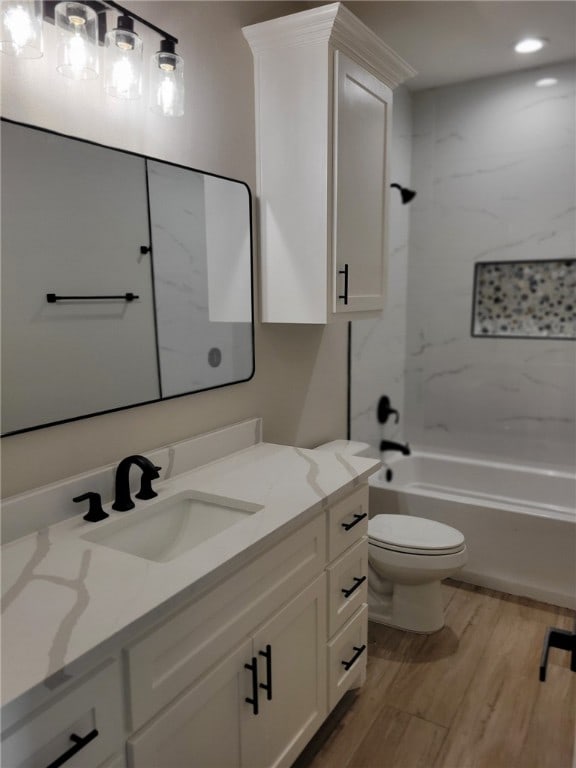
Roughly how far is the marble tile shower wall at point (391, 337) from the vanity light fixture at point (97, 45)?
1.57m

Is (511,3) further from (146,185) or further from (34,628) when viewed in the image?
(34,628)

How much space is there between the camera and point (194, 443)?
1.92m

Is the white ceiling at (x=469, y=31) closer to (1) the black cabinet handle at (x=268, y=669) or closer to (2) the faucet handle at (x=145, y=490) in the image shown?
(2) the faucet handle at (x=145, y=490)

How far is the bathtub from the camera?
2658 millimetres

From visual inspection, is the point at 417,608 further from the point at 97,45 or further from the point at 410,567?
the point at 97,45

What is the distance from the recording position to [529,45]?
2.83 meters

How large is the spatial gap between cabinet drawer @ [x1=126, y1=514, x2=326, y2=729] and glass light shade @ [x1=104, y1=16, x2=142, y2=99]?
127 centimetres

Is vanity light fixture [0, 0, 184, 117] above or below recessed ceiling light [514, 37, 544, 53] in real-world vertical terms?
below

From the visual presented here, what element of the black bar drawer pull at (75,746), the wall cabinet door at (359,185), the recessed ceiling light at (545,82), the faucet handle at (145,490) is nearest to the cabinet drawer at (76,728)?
the black bar drawer pull at (75,746)

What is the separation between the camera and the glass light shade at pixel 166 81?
166 cm

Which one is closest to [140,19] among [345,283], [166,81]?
[166,81]

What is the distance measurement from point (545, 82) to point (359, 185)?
1.72 metres

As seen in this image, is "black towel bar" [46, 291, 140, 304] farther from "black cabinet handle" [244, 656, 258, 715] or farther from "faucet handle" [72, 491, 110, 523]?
"black cabinet handle" [244, 656, 258, 715]

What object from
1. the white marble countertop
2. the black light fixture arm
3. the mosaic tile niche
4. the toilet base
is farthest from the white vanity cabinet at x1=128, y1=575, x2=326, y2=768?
the mosaic tile niche
